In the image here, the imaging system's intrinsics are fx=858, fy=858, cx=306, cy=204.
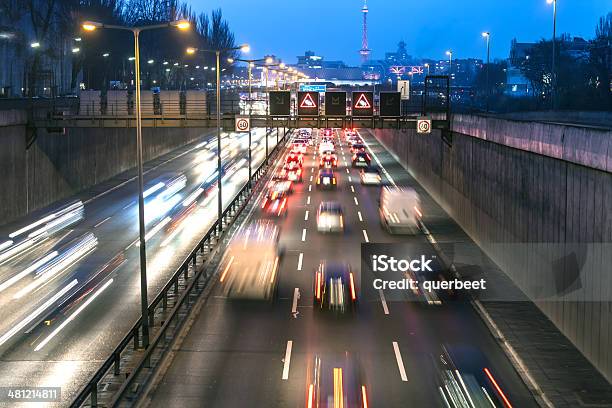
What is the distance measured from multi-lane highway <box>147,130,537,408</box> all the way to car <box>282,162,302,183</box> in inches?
1530

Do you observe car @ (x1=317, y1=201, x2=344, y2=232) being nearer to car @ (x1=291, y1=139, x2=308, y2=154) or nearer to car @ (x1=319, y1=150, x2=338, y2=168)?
car @ (x1=319, y1=150, x2=338, y2=168)

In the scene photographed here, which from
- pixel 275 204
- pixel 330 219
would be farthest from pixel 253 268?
pixel 275 204

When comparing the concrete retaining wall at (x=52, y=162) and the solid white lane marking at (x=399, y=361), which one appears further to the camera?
the concrete retaining wall at (x=52, y=162)

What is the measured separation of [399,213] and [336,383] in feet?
89.9

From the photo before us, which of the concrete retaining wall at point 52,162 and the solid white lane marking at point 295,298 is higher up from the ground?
the concrete retaining wall at point 52,162

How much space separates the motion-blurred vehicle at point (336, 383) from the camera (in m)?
20.3

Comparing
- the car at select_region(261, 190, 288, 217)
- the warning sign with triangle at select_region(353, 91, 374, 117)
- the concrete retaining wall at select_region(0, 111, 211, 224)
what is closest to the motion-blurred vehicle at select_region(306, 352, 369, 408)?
the warning sign with triangle at select_region(353, 91, 374, 117)

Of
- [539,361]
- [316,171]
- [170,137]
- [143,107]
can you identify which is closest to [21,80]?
[170,137]

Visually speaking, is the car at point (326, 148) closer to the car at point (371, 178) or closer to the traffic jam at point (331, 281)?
the car at point (371, 178)

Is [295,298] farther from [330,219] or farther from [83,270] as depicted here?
[330,219]

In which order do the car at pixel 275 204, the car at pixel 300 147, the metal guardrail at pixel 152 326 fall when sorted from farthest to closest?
the car at pixel 300 147 → the car at pixel 275 204 → the metal guardrail at pixel 152 326

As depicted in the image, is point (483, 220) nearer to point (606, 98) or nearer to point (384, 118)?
point (384, 118)

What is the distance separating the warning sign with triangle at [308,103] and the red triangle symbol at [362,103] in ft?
8.47

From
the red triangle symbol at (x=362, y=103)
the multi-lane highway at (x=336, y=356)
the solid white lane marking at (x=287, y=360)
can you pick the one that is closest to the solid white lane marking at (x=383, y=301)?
the multi-lane highway at (x=336, y=356)
